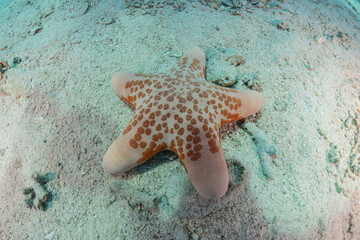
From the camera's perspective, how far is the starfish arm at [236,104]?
2.31m

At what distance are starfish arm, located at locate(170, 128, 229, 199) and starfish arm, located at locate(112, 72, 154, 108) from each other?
2.65ft

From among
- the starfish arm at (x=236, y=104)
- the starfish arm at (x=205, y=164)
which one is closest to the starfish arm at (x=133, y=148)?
the starfish arm at (x=205, y=164)

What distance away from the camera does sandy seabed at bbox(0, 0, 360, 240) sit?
2172mm

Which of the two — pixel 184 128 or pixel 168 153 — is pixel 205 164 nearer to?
pixel 184 128

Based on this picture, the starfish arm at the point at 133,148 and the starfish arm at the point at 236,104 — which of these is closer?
the starfish arm at the point at 133,148

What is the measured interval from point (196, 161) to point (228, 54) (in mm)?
1966

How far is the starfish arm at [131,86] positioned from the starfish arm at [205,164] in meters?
0.81

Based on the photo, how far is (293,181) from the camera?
2.36m

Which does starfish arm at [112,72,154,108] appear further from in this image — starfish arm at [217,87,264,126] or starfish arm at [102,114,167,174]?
starfish arm at [217,87,264,126]

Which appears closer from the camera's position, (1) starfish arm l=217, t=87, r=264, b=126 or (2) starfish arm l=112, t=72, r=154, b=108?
(1) starfish arm l=217, t=87, r=264, b=126

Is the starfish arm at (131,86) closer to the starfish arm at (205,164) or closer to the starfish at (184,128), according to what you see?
the starfish at (184,128)

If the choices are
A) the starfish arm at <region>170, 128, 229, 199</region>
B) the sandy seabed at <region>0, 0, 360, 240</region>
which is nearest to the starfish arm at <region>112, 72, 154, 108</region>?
the sandy seabed at <region>0, 0, 360, 240</region>

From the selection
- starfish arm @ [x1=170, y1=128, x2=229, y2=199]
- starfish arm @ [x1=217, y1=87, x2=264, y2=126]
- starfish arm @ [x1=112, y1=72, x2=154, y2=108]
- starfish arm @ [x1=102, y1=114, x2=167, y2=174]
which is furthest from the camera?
starfish arm @ [x1=112, y1=72, x2=154, y2=108]

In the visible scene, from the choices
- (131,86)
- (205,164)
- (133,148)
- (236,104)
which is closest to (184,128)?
(205,164)
